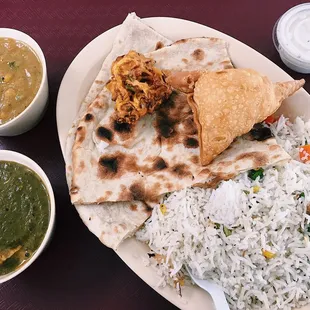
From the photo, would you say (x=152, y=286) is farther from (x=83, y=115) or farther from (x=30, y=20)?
(x=30, y=20)

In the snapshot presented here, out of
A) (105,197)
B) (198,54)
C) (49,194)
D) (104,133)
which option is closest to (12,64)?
(104,133)

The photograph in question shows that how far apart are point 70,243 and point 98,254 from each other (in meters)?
0.17

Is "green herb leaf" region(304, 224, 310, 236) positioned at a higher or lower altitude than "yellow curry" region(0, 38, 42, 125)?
lower

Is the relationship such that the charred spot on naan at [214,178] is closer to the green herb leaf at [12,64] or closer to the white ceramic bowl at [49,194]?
the white ceramic bowl at [49,194]

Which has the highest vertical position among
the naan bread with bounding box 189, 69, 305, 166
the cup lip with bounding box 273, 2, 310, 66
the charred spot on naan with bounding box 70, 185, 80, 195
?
the cup lip with bounding box 273, 2, 310, 66

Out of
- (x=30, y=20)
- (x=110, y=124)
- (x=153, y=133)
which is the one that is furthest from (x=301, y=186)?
(x=30, y=20)

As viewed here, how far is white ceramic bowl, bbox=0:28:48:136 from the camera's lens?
2.43m

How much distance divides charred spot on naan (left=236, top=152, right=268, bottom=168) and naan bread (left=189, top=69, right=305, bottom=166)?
11 centimetres

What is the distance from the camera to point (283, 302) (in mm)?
2146

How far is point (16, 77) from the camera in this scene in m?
2.55

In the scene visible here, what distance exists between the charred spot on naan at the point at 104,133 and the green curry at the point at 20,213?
16.1 inches

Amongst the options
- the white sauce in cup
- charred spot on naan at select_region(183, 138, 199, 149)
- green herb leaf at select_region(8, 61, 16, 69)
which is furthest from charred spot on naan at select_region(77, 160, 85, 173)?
the white sauce in cup

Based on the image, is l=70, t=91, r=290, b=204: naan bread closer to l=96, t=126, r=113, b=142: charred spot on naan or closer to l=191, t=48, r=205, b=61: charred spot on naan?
l=96, t=126, r=113, b=142: charred spot on naan

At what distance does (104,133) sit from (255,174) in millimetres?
860
